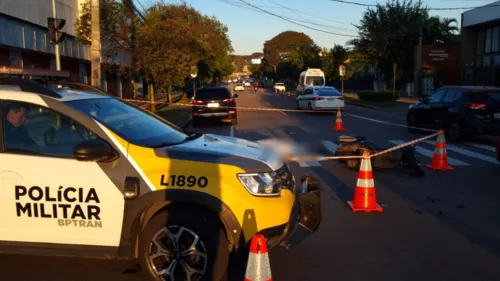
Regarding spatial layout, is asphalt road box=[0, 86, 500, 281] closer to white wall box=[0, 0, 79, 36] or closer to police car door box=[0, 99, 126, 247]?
police car door box=[0, 99, 126, 247]

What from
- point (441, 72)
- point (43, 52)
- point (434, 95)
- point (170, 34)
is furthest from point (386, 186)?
point (441, 72)

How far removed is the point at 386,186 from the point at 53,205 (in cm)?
600

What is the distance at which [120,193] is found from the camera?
407cm

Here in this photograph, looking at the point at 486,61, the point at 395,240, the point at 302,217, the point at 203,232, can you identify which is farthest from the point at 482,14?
the point at 203,232

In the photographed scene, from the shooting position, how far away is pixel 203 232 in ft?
13.4

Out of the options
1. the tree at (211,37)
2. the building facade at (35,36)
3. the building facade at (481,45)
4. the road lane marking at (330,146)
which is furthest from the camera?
the building facade at (481,45)

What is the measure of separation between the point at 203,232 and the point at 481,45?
130ft

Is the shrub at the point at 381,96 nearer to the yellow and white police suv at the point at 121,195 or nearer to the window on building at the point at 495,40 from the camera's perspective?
the window on building at the point at 495,40

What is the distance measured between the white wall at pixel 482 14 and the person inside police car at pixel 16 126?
36.0m

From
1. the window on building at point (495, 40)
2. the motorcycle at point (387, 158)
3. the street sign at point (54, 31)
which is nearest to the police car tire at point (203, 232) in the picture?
the motorcycle at point (387, 158)

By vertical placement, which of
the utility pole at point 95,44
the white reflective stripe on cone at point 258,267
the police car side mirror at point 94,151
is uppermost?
the utility pole at point 95,44

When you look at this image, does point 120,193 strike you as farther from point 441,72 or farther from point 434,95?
point 441,72

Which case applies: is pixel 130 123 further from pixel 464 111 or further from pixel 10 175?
pixel 464 111

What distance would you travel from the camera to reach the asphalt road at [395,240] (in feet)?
15.6
